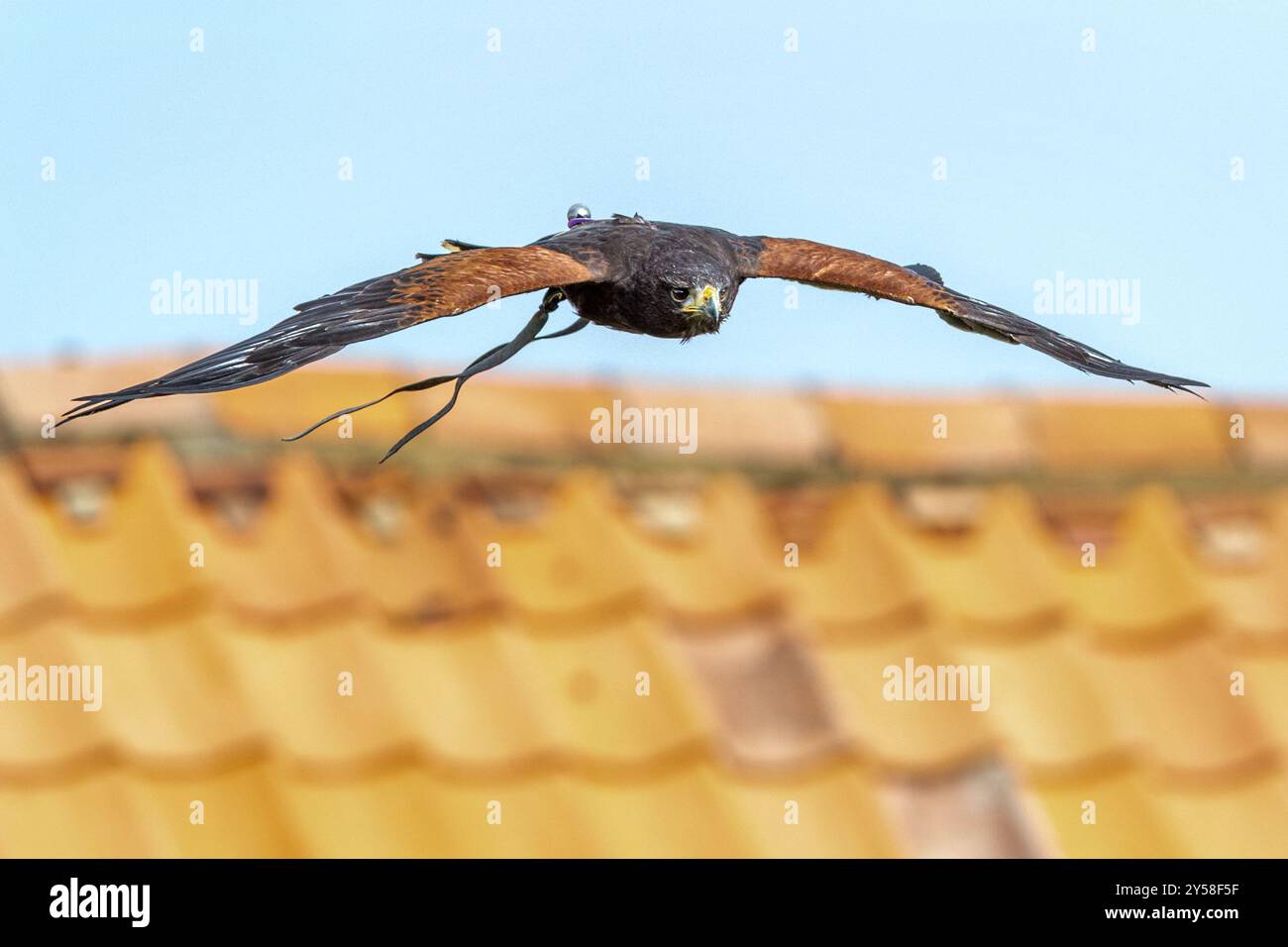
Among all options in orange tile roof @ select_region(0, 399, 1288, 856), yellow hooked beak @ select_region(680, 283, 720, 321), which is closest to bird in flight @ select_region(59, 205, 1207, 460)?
Answer: yellow hooked beak @ select_region(680, 283, 720, 321)

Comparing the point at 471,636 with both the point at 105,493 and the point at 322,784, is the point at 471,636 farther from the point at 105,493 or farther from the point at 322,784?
the point at 105,493

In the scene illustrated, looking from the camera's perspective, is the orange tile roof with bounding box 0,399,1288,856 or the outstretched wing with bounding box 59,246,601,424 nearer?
the outstretched wing with bounding box 59,246,601,424

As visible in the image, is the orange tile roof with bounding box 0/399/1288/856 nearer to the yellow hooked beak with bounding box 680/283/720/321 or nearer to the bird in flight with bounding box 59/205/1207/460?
the bird in flight with bounding box 59/205/1207/460

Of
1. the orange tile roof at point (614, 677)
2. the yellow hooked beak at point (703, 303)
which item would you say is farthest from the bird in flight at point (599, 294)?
the orange tile roof at point (614, 677)

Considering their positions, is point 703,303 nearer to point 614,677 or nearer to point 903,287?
point 903,287

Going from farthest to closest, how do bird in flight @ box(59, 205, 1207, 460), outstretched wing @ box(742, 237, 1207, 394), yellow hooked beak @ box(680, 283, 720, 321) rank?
1. outstretched wing @ box(742, 237, 1207, 394)
2. yellow hooked beak @ box(680, 283, 720, 321)
3. bird in flight @ box(59, 205, 1207, 460)

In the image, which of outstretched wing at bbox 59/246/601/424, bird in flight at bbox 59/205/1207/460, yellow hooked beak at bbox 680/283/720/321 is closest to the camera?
outstretched wing at bbox 59/246/601/424

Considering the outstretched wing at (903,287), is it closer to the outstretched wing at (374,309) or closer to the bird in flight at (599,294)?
the bird in flight at (599,294)

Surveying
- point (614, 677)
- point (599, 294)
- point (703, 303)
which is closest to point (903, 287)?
point (703, 303)
